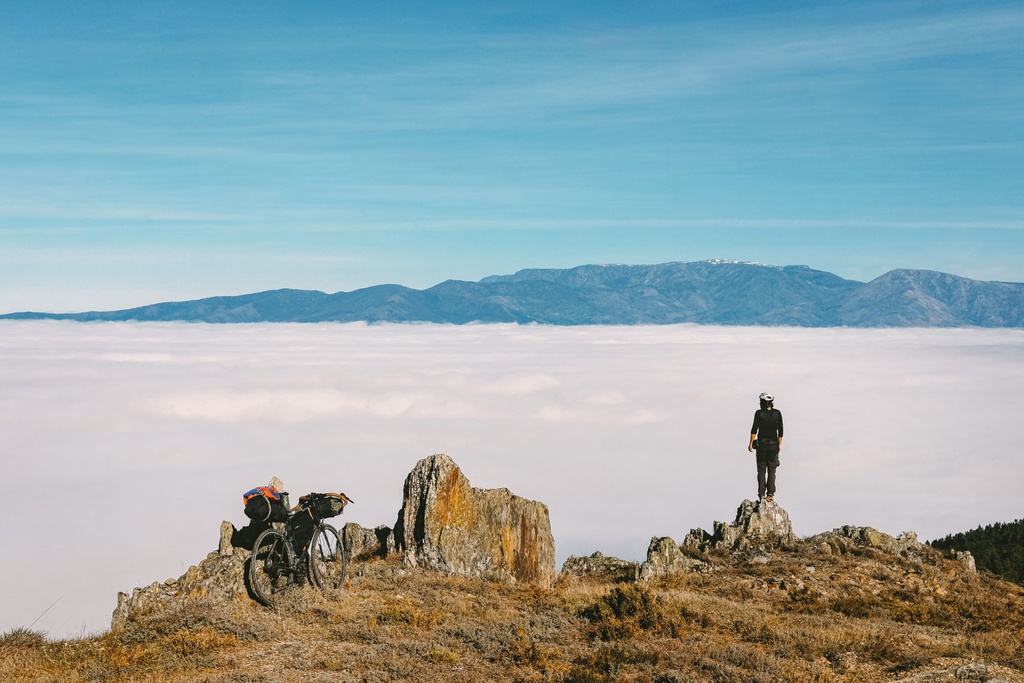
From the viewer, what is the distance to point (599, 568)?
65.1 feet

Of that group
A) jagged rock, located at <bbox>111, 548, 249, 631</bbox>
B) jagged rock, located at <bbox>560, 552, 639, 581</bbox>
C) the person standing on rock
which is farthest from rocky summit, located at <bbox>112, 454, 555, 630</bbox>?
the person standing on rock

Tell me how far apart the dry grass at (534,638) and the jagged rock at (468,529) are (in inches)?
42.5

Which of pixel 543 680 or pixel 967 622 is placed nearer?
pixel 543 680

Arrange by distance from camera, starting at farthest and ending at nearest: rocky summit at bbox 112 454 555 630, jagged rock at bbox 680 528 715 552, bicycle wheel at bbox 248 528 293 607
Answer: jagged rock at bbox 680 528 715 552 < rocky summit at bbox 112 454 555 630 < bicycle wheel at bbox 248 528 293 607

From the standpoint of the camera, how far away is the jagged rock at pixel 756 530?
20641 mm

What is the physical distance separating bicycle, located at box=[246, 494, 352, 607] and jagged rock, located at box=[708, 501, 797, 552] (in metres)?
11.4

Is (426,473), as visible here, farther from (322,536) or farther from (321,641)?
(321,641)

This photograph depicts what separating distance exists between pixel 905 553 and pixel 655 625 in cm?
1212

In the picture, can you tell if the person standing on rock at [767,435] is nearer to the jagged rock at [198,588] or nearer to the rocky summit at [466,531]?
the rocky summit at [466,531]

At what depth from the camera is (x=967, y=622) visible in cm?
1429

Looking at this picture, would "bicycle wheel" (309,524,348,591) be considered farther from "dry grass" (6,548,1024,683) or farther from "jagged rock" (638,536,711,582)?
"jagged rock" (638,536,711,582)

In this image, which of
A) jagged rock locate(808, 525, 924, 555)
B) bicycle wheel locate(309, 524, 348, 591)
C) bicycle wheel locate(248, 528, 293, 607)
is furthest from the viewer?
jagged rock locate(808, 525, 924, 555)

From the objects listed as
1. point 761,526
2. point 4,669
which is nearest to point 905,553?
point 761,526

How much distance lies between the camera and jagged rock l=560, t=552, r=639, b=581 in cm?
1912
